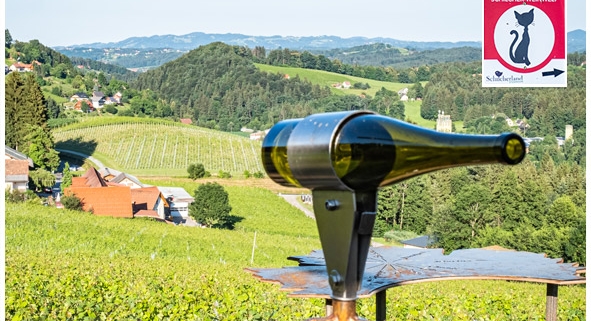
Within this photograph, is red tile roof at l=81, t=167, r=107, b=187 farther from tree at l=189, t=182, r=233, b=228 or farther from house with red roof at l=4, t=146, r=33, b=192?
tree at l=189, t=182, r=233, b=228

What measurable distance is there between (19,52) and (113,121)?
147ft

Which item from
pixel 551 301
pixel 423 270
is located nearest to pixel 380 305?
pixel 423 270

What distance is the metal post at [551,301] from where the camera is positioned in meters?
4.30

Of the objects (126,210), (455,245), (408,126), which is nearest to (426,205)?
(455,245)

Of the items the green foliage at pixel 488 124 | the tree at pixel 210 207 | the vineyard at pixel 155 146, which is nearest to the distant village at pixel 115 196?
the tree at pixel 210 207

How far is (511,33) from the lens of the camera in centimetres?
1590

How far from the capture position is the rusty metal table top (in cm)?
272

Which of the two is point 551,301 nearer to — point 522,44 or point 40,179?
point 522,44

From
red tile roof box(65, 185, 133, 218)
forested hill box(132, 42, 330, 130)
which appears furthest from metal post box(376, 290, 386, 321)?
forested hill box(132, 42, 330, 130)

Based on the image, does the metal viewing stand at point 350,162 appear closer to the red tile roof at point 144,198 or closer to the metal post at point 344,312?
the metal post at point 344,312

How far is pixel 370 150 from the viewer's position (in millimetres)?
1324

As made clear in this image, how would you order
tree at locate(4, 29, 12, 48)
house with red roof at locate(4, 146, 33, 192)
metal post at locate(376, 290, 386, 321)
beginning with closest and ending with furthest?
metal post at locate(376, 290, 386, 321) → house with red roof at locate(4, 146, 33, 192) → tree at locate(4, 29, 12, 48)

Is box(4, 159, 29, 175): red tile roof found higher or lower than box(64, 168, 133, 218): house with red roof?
higher

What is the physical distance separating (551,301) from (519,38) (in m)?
12.1
